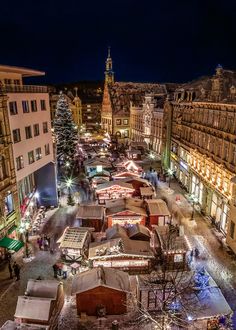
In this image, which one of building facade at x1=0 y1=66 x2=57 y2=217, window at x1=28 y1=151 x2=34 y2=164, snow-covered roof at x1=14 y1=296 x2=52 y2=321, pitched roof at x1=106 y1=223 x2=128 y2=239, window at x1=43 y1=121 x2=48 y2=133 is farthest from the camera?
window at x1=43 y1=121 x2=48 y2=133

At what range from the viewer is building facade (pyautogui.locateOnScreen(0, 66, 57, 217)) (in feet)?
98.0

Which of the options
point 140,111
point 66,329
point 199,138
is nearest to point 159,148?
point 140,111

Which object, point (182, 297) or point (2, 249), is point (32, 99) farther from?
point (182, 297)

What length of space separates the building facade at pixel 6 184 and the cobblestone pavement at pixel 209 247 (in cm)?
1837

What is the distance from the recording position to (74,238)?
1056 inches

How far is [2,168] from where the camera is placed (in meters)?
27.4

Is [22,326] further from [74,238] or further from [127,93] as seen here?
[127,93]

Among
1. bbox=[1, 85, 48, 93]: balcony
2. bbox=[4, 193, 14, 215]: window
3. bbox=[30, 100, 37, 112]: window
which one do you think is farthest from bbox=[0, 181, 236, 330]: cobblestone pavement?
bbox=[1, 85, 48, 93]: balcony

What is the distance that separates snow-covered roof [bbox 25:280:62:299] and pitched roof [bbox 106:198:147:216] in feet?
43.5

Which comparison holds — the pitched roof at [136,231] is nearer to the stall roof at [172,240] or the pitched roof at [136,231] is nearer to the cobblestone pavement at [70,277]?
the stall roof at [172,240]

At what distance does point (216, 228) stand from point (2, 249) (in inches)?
933

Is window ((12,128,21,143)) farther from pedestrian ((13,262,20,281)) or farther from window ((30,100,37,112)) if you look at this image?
pedestrian ((13,262,20,281))

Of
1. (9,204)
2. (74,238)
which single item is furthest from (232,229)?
(9,204)

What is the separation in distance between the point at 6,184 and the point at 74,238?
868cm
